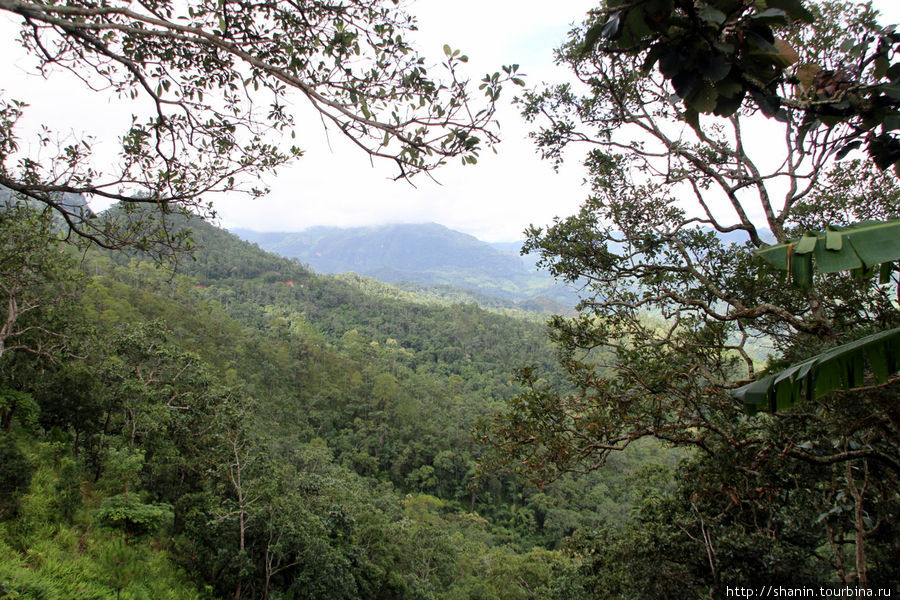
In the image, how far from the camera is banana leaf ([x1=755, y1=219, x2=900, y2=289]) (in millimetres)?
1639

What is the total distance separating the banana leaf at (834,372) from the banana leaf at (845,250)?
0.38 meters

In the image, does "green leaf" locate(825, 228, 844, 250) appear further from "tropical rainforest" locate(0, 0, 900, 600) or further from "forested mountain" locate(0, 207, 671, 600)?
"forested mountain" locate(0, 207, 671, 600)

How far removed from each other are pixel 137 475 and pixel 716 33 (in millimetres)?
12926

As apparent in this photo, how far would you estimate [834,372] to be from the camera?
2010mm

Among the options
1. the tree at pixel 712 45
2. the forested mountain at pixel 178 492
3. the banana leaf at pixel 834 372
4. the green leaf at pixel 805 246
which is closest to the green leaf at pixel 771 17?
the tree at pixel 712 45

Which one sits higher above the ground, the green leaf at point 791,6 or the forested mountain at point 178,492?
the green leaf at point 791,6

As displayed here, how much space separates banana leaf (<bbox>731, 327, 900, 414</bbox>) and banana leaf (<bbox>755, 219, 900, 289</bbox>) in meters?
0.38

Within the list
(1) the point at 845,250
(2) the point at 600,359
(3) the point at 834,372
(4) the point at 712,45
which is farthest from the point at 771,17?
(2) the point at 600,359

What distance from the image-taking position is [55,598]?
4.04m

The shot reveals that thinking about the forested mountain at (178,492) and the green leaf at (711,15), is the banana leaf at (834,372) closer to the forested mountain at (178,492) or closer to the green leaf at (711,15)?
the green leaf at (711,15)

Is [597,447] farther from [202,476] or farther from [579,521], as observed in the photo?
[579,521]

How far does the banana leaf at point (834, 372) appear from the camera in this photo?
1885 millimetres

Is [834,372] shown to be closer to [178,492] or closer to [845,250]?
[845,250]

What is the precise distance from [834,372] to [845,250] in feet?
2.17
